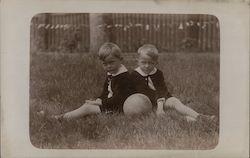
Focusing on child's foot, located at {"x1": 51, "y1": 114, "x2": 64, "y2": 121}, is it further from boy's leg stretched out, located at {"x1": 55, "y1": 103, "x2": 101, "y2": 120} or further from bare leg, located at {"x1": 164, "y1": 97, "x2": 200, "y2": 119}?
bare leg, located at {"x1": 164, "y1": 97, "x2": 200, "y2": 119}

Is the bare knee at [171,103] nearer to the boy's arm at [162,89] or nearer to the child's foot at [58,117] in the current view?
the boy's arm at [162,89]

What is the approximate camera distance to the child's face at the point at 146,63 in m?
0.47

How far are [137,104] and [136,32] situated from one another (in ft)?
0.30

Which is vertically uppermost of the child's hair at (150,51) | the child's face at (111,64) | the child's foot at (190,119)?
the child's hair at (150,51)

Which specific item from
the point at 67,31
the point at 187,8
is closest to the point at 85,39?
the point at 67,31

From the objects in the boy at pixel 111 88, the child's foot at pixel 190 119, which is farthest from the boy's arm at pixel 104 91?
the child's foot at pixel 190 119

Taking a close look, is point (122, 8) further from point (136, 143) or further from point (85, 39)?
point (136, 143)

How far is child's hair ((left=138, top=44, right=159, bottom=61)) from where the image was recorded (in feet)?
1.53

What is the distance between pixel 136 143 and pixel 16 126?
152 mm

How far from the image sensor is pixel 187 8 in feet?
1.54

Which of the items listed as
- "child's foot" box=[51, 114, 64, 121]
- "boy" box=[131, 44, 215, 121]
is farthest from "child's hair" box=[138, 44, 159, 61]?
"child's foot" box=[51, 114, 64, 121]

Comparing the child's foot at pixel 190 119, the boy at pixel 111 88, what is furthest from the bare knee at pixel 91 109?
the child's foot at pixel 190 119

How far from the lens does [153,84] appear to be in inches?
18.5

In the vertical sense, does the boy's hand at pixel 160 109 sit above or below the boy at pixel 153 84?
Answer: below
